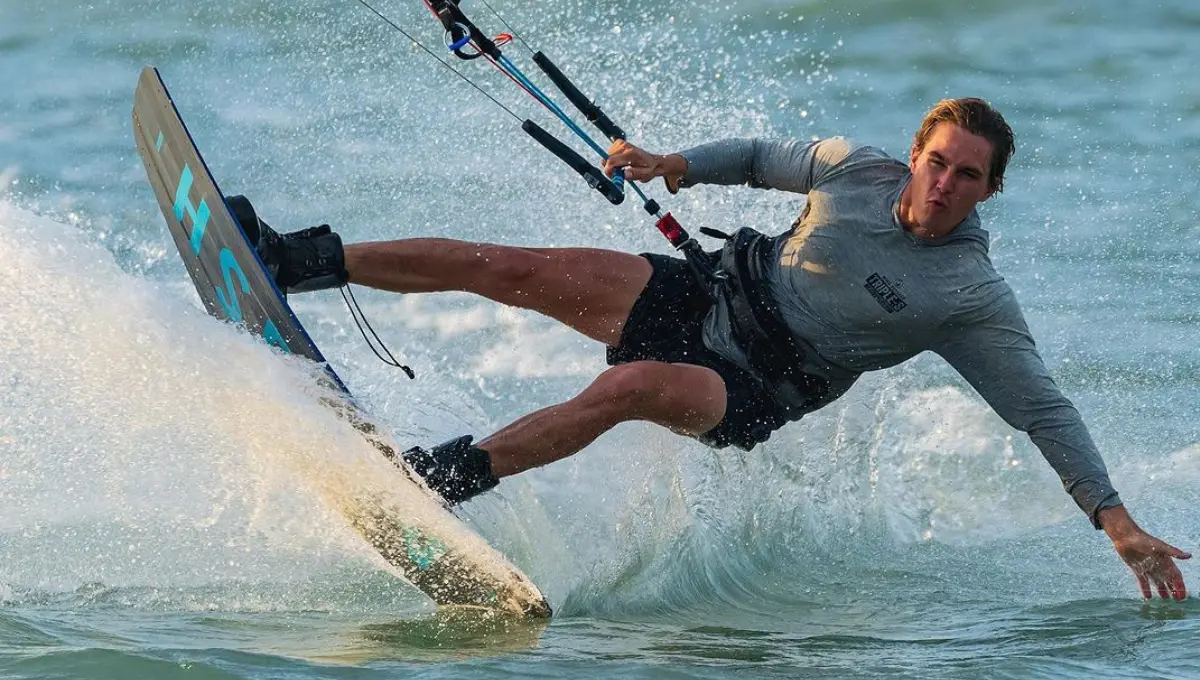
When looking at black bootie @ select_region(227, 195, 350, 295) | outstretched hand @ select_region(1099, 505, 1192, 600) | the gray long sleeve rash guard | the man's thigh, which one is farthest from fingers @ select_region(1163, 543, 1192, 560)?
black bootie @ select_region(227, 195, 350, 295)

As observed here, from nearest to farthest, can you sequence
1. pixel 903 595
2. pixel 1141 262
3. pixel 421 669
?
pixel 421 669 → pixel 903 595 → pixel 1141 262

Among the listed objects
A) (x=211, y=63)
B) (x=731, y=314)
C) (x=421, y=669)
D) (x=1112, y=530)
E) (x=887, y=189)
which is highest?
(x=211, y=63)

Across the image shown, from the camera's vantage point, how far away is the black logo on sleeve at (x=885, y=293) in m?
4.64

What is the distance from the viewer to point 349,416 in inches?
171

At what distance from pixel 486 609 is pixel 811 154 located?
174cm

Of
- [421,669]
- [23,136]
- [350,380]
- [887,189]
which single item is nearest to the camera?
[421,669]

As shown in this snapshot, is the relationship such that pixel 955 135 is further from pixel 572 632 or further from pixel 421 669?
pixel 421 669

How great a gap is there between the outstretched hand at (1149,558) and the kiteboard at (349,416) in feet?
5.51

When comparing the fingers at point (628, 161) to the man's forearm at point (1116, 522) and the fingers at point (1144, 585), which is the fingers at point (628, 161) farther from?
the fingers at point (1144, 585)

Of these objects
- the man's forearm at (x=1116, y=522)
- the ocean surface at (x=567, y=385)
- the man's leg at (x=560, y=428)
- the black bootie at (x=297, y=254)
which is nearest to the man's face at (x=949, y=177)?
the man's leg at (x=560, y=428)

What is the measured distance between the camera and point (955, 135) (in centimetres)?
452

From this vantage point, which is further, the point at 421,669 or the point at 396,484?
Result: the point at 396,484

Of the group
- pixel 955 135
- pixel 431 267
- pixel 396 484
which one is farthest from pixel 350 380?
pixel 955 135

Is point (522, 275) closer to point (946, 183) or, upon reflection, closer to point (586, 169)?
point (586, 169)
